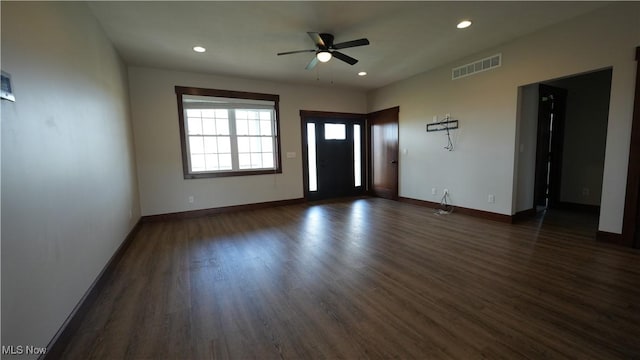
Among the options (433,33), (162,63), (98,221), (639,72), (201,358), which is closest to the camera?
(201,358)

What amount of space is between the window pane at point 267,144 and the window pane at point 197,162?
1.27 metres

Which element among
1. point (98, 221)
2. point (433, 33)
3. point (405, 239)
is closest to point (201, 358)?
point (98, 221)

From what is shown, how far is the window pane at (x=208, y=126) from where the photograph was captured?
5066mm

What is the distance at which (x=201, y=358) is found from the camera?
1524 millimetres

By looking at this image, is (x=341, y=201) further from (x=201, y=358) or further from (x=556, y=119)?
(x=201, y=358)

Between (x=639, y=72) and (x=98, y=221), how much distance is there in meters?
5.81

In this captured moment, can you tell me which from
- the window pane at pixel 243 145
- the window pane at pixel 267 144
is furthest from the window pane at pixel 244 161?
the window pane at pixel 267 144

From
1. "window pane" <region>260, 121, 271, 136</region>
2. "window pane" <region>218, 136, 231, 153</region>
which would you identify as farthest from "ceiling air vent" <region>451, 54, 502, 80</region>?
"window pane" <region>218, 136, 231, 153</region>

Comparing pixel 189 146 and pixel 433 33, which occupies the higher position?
pixel 433 33

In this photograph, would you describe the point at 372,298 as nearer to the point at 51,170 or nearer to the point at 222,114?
the point at 51,170

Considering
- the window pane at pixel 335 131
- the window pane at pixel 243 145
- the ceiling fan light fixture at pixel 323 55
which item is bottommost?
the window pane at pixel 243 145

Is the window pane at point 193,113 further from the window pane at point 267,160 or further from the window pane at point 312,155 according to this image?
the window pane at point 312,155

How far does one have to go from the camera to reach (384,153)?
255 inches

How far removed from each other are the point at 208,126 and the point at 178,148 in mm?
698
